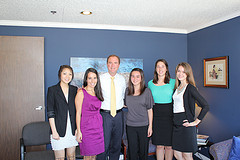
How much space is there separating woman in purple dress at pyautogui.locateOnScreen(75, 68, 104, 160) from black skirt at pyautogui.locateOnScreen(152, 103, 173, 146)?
777mm

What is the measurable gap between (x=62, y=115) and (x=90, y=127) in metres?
0.35

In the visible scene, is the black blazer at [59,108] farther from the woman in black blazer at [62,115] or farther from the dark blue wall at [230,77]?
the dark blue wall at [230,77]

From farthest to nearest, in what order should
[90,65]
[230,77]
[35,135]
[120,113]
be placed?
[90,65]
[230,77]
[35,135]
[120,113]

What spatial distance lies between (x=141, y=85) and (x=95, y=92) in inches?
25.4

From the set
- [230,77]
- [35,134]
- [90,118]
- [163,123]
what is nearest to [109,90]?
[90,118]

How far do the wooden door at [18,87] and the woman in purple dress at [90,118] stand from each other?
1.61 meters

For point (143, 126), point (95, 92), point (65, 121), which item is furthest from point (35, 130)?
point (143, 126)

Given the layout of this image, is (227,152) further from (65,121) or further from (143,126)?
(65,121)

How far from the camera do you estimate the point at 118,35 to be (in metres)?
4.05

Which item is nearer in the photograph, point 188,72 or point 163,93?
point 188,72

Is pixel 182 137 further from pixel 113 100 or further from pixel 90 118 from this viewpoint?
pixel 90 118

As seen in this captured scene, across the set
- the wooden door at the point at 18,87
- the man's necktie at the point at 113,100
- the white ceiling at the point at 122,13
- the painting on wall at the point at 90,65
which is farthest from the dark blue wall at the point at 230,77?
the wooden door at the point at 18,87

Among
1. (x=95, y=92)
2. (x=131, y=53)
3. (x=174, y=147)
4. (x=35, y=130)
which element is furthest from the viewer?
(x=131, y=53)

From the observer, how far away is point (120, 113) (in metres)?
2.63
